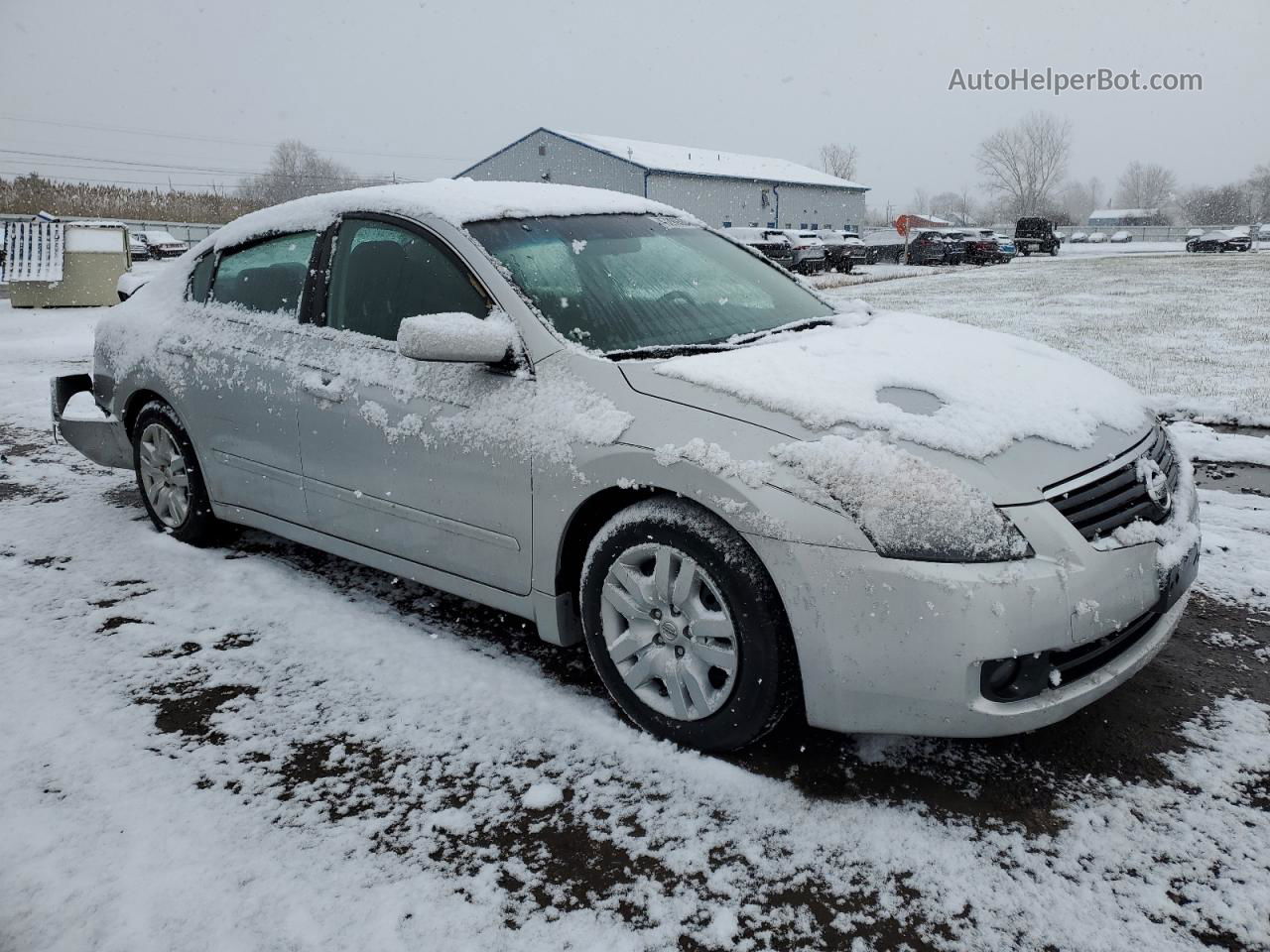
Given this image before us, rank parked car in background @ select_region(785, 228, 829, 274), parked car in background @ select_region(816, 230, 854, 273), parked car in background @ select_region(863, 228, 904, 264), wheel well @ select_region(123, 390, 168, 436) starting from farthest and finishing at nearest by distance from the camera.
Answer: parked car in background @ select_region(863, 228, 904, 264) → parked car in background @ select_region(816, 230, 854, 273) → parked car in background @ select_region(785, 228, 829, 274) → wheel well @ select_region(123, 390, 168, 436)

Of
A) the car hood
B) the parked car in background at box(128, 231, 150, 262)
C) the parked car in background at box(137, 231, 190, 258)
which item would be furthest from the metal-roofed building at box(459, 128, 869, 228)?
the car hood

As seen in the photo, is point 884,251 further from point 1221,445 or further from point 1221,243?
point 1221,445

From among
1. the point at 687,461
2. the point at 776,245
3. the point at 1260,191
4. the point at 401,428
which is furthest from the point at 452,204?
the point at 1260,191

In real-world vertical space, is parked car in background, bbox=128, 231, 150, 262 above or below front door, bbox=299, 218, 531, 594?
above

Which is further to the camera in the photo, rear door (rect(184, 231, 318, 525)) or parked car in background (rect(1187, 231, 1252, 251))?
parked car in background (rect(1187, 231, 1252, 251))

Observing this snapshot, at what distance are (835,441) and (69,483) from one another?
16.9 ft

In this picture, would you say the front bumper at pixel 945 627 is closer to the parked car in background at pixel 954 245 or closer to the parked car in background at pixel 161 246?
the parked car in background at pixel 954 245

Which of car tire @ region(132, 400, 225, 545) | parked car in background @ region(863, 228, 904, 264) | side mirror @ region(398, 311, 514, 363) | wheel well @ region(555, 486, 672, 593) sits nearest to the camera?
wheel well @ region(555, 486, 672, 593)

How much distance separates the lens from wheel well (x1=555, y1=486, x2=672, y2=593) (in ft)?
8.64

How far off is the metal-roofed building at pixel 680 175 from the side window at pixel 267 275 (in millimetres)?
38971

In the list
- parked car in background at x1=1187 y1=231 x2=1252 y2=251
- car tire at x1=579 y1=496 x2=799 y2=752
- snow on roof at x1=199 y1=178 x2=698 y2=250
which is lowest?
car tire at x1=579 y1=496 x2=799 y2=752

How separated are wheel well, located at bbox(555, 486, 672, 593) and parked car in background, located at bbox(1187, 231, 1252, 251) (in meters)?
50.5

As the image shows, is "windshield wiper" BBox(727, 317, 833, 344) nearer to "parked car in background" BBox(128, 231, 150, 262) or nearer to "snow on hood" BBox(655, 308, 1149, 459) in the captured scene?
"snow on hood" BBox(655, 308, 1149, 459)

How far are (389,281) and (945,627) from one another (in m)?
2.32
